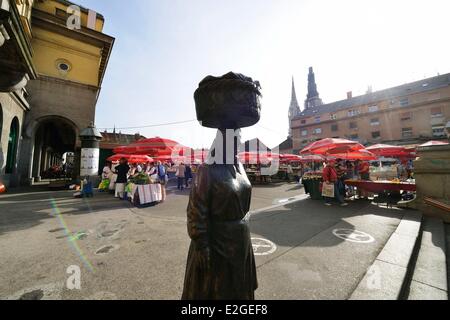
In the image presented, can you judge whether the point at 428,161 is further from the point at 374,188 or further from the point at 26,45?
the point at 26,45

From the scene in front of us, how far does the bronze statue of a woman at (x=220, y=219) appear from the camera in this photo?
5.08 ft

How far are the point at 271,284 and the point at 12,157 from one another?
54.7 ft

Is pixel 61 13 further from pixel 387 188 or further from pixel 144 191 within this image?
pixel 387 188

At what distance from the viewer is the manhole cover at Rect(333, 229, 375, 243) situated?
4102 mm

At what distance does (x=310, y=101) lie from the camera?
237 feet

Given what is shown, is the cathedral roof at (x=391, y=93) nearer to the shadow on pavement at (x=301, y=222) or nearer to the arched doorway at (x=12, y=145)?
the shadow on pavement at (x=301, y=222)

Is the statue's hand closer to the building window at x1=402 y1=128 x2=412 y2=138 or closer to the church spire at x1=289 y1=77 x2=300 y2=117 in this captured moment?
the building window at x1=402 y1=128 x2=412 y2=138

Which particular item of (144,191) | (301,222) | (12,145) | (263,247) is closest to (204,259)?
(263,247)

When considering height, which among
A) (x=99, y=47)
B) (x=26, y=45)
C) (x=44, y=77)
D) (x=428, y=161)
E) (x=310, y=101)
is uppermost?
(x=310, y=101)

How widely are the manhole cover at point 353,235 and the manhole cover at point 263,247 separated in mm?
1625

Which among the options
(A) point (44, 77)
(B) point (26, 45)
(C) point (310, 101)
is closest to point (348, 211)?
(B) point (26, 45)

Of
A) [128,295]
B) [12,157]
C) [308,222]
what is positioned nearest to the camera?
[128,295]

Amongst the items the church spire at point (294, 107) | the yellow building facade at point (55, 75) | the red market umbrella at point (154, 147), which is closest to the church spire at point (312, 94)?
the church spire at point (294, 107)

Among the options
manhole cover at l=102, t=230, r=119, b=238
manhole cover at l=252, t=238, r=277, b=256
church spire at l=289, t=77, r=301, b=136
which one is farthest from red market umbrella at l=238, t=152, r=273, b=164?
church spire at l=289, t=77, r=301, b=136
